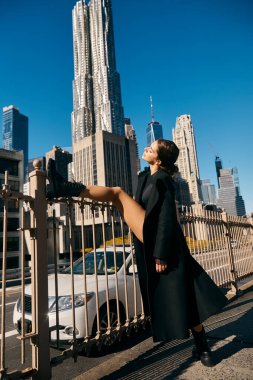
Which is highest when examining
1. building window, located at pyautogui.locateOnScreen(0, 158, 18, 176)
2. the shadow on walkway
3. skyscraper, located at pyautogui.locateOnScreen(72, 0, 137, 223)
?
skyscraper, located at pyautogui.locateOnScreen(72, 0, 137, 223)

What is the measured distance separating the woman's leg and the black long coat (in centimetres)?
21

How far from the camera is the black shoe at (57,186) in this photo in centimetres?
251

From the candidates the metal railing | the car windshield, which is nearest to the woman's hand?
the metal railing

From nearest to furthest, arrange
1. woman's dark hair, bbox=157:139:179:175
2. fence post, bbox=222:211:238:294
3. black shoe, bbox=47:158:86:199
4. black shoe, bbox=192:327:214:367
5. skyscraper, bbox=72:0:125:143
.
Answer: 1. black shoe, bbox=47:158:86:199
2. black shoe, bbox=192:327:214:367
3. woman's dark hair, bbox=157:139:179:175
4. fence post, bbox=222:211:238:294
5. skyscraper, bbox=72:0:125:143

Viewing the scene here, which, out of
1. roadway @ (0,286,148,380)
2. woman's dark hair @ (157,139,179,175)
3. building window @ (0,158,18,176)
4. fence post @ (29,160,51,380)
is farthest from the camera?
building window @ (0,158,18,176)

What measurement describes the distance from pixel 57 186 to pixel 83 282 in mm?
1989

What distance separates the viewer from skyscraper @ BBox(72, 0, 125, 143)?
6954 inches

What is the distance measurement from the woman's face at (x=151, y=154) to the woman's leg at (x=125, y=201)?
0.48m

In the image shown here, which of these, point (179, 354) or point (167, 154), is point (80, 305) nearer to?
point (179, 354)

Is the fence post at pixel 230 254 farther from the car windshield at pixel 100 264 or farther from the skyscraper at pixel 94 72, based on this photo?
the skyscraper at pixel 94 72

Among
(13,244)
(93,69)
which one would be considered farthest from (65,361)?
(93,69)

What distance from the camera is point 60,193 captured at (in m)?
2.52

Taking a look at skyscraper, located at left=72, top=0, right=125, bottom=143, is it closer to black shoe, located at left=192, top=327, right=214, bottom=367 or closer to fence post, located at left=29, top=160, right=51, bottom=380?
fence post, located at left=29, top=160, right=51, bottom=380

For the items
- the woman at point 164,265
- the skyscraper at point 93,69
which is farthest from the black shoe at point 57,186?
the skyscraper at point 93,69
